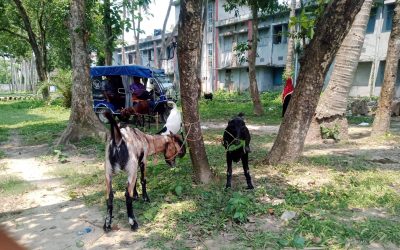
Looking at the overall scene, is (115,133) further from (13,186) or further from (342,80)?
(342,80)

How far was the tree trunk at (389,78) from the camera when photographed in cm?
879

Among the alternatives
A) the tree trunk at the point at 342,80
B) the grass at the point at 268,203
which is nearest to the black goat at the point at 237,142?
the grass at the point at 268,203

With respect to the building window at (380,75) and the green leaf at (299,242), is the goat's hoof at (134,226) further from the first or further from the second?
the building window at (380,75)

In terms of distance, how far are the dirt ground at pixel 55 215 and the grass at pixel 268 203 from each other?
201mm

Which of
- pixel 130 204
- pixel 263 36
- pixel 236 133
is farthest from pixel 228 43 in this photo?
pixel 130 204

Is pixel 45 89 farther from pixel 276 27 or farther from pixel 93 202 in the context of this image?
pixel 93 202

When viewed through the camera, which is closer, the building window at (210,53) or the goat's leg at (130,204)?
the goat's leg at (130,204)

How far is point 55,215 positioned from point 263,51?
2699cm

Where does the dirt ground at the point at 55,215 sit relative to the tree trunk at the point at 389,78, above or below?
below

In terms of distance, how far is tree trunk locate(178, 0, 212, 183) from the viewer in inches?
192

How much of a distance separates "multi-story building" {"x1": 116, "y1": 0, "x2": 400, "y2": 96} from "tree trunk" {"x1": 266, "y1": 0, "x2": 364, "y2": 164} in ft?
55.3

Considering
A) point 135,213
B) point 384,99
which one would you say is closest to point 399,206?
point 135,213

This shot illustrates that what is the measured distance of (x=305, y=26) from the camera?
16.7ft

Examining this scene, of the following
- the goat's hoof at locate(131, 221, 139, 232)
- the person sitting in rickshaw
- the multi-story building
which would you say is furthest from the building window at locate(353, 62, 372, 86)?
the goat's hoof at locate(131, 221, 139, 232)
